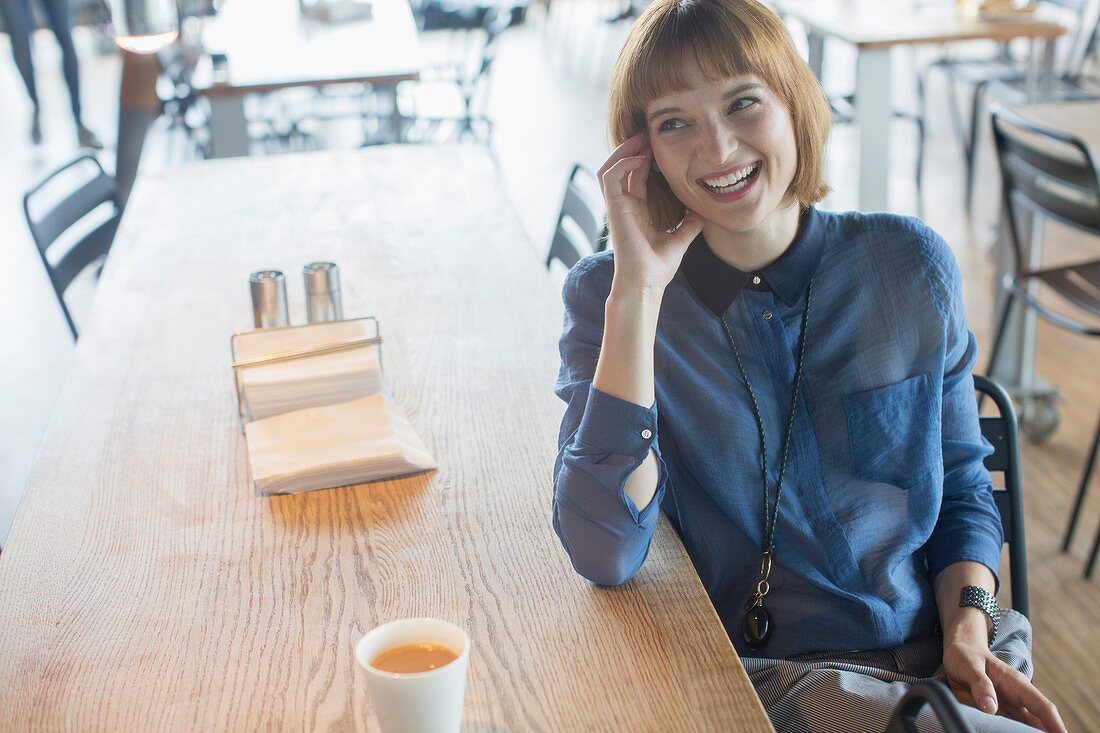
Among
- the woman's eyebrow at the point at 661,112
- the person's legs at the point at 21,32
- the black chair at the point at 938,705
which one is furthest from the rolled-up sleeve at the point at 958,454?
the person's legs at the point at 21,32

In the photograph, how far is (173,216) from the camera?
2301 millimetres

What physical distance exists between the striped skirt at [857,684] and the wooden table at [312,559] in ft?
0.48

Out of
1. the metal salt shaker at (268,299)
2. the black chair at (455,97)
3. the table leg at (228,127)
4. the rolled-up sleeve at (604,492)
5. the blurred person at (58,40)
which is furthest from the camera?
the blurred person at (58,40)

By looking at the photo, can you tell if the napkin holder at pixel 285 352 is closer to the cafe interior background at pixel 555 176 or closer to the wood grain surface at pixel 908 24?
the cafe interior background at pixel 555 176

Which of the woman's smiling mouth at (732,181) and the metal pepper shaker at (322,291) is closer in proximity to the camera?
the woman's smiling mouth at (732,181)

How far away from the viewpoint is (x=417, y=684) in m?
0.79

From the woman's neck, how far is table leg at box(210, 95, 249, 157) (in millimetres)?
2924

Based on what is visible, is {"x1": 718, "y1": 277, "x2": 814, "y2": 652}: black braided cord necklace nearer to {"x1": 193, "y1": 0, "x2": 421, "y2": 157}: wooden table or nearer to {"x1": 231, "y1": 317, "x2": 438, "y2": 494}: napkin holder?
{"x1": 231, "y1": 317, "x2": 438, "y2": 494}: napkin holder

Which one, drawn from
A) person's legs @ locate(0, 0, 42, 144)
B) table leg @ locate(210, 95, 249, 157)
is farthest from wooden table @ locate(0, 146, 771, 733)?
person's legs @ locate(0, 0, 42, 144)

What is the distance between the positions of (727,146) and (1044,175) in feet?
4.95

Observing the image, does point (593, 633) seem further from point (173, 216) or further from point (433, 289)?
point (173, 216)

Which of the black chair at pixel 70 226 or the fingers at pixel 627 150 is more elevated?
the fingers at pixel 627 150

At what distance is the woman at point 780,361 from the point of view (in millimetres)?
1210

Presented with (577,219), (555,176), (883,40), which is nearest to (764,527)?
(577,219)
